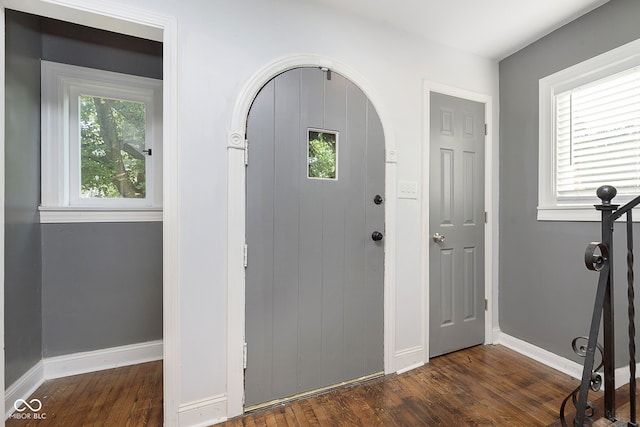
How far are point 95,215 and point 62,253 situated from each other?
317 mm

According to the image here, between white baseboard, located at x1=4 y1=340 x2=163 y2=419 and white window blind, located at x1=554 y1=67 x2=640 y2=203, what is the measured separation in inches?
129

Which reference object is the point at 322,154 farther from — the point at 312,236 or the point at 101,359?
the point at 101,359

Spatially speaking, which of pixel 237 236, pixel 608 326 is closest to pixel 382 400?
pixel 608 326

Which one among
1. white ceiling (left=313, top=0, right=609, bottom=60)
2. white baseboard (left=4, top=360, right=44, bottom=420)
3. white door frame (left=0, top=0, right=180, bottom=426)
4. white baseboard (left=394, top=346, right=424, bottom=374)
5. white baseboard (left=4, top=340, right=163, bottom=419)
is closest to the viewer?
white door frame (left=0, top=0, right=180, bottom=426)

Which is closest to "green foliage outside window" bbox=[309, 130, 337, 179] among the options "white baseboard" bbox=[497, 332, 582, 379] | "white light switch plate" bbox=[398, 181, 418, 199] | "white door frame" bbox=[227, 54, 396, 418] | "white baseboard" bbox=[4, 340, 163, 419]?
"white door frame" bbox=[227, 54, 396, 418]

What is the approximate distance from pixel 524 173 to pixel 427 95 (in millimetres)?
1015

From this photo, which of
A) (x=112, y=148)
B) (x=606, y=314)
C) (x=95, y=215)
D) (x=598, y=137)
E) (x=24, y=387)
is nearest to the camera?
(x=606, y=314)

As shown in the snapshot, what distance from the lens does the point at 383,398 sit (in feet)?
5.74

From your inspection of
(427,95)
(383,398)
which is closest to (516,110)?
(427,95)

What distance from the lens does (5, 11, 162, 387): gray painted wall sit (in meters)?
1.65

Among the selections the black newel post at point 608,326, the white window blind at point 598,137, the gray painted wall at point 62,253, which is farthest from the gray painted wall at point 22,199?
the white window blind at point 598,137

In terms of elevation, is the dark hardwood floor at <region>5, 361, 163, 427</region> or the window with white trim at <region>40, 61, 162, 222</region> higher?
the window with white trim at <region>40, 61, 162, 222</region>

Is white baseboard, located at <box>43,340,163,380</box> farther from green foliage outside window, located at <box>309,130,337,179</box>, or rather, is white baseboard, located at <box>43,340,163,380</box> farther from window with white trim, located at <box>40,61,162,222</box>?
green foliage outside window, located at <box>309,130,337,179</box>

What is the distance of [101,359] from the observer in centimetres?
203
